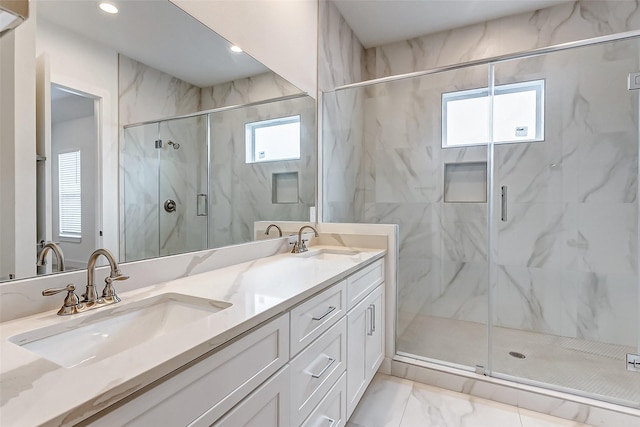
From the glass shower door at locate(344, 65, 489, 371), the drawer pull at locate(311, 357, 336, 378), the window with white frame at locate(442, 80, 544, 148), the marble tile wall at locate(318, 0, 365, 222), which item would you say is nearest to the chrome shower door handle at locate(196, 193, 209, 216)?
the drawer pull at locate(311, 357, 336, 378)

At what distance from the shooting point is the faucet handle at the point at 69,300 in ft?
2.60

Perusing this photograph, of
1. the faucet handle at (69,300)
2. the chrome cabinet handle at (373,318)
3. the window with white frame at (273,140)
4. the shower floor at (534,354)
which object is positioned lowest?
the shower floor at (534,354)

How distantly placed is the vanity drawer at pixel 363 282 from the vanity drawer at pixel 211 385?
1.90 feet

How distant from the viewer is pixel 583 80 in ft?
7.57

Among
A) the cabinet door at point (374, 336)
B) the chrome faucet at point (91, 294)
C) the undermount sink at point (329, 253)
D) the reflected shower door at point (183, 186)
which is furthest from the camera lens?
the undermount sink at point (329, 253)

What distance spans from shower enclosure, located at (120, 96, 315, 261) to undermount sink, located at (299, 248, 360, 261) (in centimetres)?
28

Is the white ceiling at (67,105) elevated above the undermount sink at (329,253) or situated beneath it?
elevated above

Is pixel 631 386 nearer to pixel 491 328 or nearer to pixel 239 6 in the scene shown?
pixel 491 328

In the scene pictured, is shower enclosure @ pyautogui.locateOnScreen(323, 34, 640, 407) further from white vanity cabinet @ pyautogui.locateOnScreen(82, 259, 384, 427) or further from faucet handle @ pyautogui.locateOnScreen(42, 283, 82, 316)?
faucet handle @ pyautogui.locateOnScreen(42, 283, 82, 316)

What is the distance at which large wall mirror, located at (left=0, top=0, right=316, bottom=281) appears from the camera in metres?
0.88

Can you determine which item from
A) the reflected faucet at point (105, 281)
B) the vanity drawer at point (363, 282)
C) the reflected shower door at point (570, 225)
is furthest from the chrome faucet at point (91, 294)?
the reflected shower door at point (570, 225)

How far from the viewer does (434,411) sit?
1692 mm

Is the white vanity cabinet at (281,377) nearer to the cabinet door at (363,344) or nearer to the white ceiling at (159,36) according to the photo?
the cabinet door at (363,344)

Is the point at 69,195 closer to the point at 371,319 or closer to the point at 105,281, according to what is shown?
the point at 105,281
